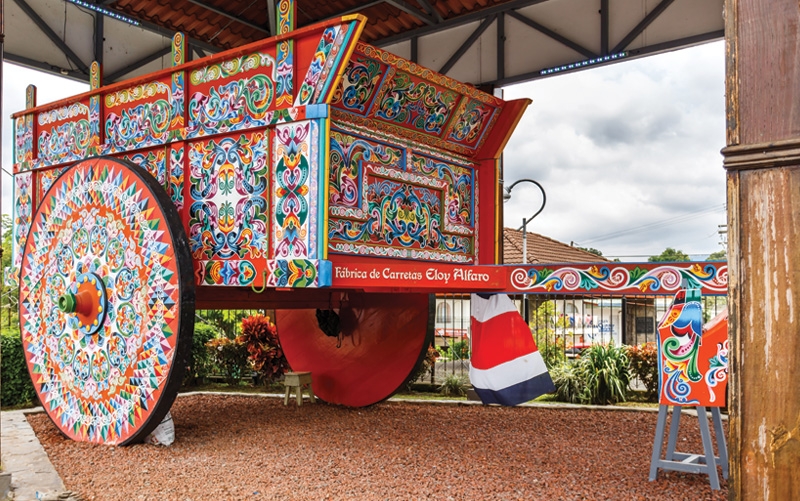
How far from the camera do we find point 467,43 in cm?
776

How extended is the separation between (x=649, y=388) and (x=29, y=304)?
5570 mm

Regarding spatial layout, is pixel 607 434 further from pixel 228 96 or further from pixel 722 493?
pixel 228 96

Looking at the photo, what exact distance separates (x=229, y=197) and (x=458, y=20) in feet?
15.1

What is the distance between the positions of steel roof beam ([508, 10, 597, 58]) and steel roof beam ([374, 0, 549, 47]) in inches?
4.7

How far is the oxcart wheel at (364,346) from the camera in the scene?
5695mm

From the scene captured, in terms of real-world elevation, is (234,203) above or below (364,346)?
above

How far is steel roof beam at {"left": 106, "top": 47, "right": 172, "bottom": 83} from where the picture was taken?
28.1ft

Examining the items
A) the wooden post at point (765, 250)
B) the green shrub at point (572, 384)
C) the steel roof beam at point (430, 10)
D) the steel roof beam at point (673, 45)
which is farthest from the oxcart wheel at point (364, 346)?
the wooden post at point (765, 250)

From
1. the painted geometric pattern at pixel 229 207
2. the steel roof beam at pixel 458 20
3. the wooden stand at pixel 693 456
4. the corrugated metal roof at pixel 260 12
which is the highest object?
the corrugated metal roof at pixel 260 12

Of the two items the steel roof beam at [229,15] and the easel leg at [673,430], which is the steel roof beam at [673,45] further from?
the easel leg at [673,430]

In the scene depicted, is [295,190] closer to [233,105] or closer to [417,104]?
[233,105]

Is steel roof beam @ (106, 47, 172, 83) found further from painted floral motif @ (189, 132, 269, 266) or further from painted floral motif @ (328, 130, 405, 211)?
painted floral motif @ (328, 130, 405, 211)

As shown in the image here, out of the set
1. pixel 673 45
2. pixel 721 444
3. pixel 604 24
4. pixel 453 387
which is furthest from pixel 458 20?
pixel 721 444

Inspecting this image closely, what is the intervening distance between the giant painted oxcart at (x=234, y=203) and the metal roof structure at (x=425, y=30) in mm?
2757
